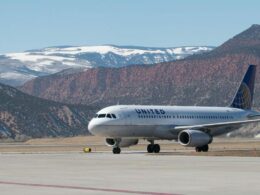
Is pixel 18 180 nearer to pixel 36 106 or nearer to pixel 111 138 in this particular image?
pixel 111 138

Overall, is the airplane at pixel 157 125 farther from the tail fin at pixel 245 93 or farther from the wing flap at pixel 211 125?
the tail fin at pixel 245 93

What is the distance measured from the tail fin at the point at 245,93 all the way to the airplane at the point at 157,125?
485cm

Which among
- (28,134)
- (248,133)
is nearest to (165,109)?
(248,133)

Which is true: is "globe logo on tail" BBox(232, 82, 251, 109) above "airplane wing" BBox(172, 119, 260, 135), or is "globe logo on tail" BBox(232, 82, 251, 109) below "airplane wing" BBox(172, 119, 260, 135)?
above

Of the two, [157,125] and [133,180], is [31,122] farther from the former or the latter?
[133,180]

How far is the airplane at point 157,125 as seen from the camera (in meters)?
66.1

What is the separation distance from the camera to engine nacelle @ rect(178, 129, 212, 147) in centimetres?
6700

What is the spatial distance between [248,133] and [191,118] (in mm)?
50703

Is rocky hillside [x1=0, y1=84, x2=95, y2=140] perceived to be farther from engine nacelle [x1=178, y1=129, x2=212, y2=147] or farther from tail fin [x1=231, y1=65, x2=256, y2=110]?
engine nacelle [x1=178, y1=129, x2=212, y2=147]

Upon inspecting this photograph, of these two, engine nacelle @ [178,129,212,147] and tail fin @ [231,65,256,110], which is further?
tail fin @ [231,65,256,110]

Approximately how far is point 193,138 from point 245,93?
16.0 m

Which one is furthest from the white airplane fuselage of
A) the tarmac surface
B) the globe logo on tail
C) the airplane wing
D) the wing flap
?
the tarmac surface

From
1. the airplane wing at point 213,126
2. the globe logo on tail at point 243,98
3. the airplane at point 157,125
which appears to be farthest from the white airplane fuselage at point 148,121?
the globe logo on tail at point 243,98

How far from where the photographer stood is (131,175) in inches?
1235
